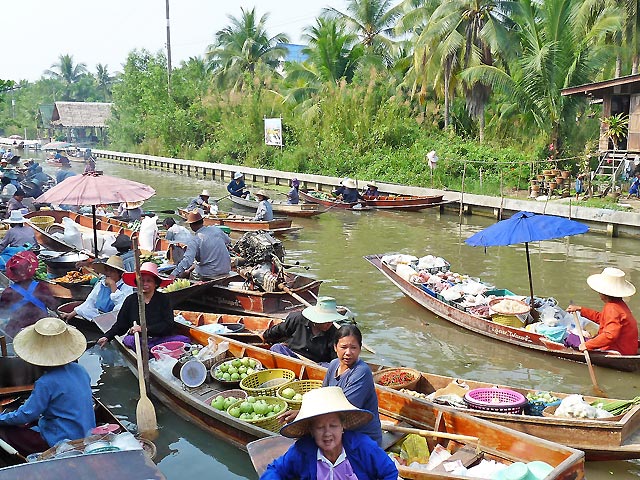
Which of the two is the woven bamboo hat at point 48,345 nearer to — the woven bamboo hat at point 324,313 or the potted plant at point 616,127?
the woven bamboo hat at point 324,313

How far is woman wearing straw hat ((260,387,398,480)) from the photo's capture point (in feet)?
10.1

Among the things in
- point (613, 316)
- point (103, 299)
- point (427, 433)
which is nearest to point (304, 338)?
point (427, 433)

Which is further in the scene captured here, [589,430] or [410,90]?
[410,90]

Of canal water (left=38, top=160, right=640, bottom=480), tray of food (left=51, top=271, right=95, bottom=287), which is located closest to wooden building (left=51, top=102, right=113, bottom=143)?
canal water (left=38, top=160, right=640, bottom=480)

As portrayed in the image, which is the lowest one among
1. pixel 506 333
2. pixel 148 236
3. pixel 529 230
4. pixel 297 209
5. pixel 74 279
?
pixel 506 333

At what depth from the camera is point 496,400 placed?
5977mm

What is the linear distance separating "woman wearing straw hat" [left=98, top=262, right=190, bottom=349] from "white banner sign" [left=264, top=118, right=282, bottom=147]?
2516 centimetres

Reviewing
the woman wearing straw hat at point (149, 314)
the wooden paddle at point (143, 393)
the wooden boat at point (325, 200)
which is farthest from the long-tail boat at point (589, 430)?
the wooden boat at point (325, 200)

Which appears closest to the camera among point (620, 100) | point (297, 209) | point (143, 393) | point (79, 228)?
point (143, 393)

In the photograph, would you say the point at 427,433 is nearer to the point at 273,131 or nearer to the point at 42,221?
the point at 42,221

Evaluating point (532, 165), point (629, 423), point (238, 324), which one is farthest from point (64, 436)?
point (532, 165)

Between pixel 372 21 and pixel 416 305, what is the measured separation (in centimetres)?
2462

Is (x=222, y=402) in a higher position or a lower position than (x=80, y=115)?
lower

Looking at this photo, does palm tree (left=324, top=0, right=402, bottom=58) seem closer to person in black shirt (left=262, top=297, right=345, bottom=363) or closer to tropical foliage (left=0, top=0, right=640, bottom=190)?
tropical foliage (left=0, top=0, right=640, bottom=190)
